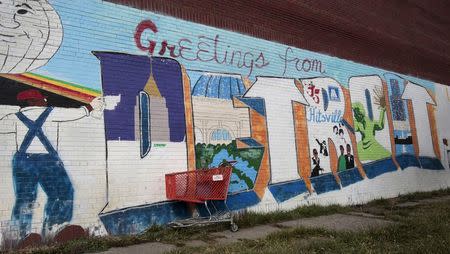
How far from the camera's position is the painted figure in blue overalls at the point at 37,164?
22.2 feet

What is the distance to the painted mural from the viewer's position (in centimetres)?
702

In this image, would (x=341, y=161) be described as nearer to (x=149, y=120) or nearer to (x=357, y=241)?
(x=357, y=241)

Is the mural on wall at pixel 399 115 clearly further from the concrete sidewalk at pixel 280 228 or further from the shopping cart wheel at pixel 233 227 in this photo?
the shopping cart wheel at pixel 233 227

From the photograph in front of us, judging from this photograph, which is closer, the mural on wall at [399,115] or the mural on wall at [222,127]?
the mural on wall at [222,127]

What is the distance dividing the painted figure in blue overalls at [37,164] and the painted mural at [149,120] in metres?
0.02

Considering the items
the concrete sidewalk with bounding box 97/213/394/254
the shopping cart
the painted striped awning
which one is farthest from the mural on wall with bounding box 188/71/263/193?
the painted striped awning

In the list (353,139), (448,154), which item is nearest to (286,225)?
(353,139)

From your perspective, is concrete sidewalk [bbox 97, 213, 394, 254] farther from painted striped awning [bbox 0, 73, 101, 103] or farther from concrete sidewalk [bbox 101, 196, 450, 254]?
painted striped awning [bbox 0, 73, 101, 103]

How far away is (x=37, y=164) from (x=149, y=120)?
2186mm

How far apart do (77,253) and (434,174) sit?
13.4 m

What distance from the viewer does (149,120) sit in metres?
8.47

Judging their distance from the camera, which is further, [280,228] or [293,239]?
[280,228]

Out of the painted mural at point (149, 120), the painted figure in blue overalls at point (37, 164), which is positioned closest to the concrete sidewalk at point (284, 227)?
the painted mural at point (149, 120)

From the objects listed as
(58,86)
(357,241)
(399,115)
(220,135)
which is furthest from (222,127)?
(399,115)
